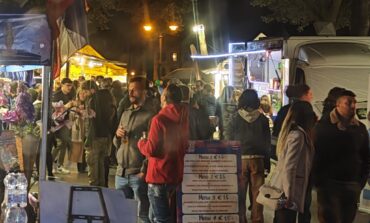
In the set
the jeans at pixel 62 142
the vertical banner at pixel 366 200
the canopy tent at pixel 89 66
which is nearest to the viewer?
the vertical banner at pixel 366 200

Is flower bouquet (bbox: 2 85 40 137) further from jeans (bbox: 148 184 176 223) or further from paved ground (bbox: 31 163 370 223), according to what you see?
paved ground (bbox: 31 163 370 223)

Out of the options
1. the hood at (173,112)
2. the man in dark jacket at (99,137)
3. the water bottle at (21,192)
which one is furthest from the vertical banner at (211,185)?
the man in dark jacket at (99,137)

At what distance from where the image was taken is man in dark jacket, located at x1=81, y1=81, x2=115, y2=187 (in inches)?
392

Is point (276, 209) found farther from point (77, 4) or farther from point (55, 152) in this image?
point (55, 152)

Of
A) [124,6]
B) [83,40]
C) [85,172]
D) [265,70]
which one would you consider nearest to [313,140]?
[83,40]

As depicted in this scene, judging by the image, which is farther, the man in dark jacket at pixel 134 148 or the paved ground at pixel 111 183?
the paved ground at pixel 111 183

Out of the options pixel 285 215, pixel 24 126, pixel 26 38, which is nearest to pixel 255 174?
pixel 285 215

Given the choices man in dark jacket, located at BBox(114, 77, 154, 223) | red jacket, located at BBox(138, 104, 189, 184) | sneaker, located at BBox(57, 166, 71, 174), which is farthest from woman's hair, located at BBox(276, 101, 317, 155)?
sneaker, located at BBox(57, 166, 71, 174)

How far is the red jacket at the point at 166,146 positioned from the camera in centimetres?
592

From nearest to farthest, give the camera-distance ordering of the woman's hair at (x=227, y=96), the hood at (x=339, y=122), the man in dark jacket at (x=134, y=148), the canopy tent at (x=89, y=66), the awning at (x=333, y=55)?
the hood at (x=339, y=122) → the man in dark jacket at (x=134, y=148) → the awning at (x=333, y=55) → the woman's hair at (x=227, y=96) → the canopy tent at (x=89, y=66)

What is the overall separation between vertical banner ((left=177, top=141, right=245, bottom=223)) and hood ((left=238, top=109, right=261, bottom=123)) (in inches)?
57.2

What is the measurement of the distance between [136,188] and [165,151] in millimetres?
918

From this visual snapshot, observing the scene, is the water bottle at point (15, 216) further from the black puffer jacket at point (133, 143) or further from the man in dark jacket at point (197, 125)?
the man in dark jacket at point (197, 125)

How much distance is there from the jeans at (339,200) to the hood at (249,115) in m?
1.65
